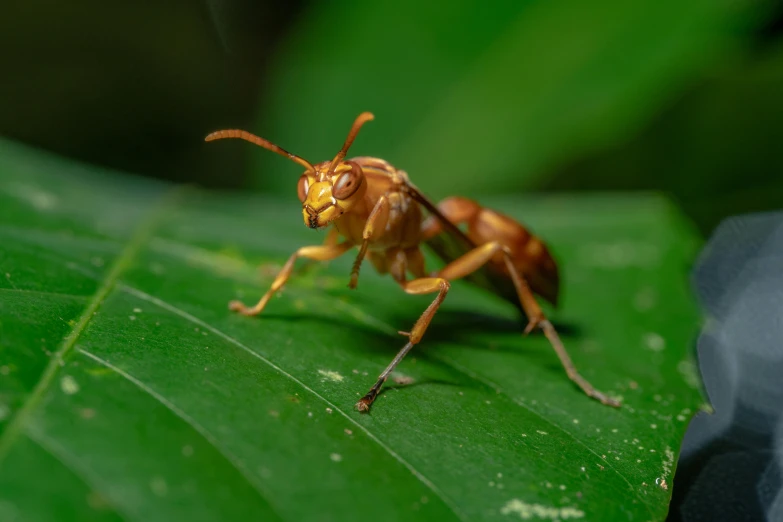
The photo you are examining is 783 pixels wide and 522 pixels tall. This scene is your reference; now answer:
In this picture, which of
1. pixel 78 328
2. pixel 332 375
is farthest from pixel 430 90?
pixel 78 328

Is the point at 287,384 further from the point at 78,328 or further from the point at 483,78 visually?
the point at 483,78

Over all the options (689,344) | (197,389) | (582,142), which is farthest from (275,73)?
(197,389)

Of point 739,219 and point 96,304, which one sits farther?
point 739,219

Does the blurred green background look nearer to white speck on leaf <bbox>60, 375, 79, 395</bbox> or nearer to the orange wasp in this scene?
the orange wasp

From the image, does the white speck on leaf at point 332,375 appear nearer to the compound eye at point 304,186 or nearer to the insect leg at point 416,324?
the insect leg at point 416,324

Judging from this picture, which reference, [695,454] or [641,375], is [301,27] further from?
[695,454]

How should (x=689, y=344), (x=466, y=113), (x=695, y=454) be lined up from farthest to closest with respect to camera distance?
(x=466, y=113), (x=689, y=344), (x=695, y=454)
